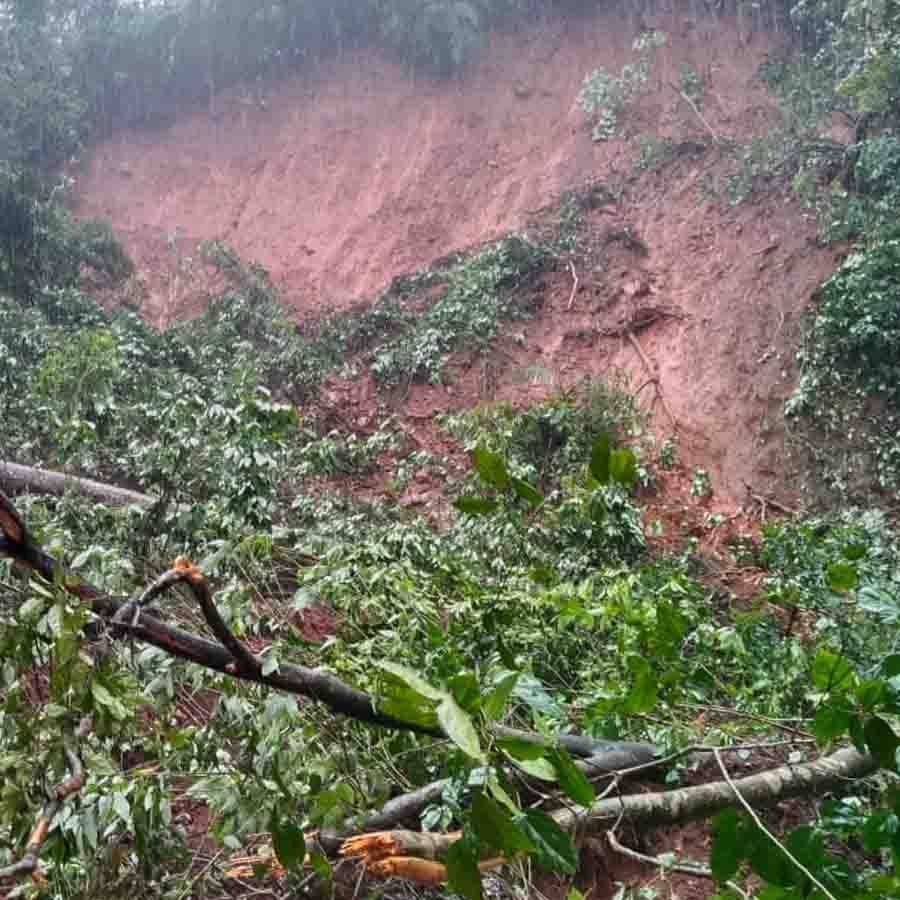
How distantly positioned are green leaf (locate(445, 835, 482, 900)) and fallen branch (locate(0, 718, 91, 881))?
93 centimetres

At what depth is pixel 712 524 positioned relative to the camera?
26.2ft

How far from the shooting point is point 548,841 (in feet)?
3.21

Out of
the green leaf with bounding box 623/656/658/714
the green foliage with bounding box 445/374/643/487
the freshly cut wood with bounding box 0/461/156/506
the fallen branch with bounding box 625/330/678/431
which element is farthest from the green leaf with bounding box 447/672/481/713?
the fallen branch with bounding box 625/330/678/431

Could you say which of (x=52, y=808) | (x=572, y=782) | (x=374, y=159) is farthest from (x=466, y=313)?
(x=572, y=782)

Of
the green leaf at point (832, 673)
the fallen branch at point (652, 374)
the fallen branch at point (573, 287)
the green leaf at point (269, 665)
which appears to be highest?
the green leaf at point (269, 665)

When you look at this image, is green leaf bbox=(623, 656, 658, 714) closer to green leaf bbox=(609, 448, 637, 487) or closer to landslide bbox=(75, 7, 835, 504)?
green leaf bbox=(609, 448, 637, 487)

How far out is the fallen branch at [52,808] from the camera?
4.68 ft

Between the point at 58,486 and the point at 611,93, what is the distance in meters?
10.9

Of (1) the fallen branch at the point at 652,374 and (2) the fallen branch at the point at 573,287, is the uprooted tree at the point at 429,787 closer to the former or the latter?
(1) the fallen branch at the point at 652,374

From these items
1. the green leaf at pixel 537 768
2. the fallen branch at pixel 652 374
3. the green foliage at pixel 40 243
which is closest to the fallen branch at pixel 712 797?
the green leaf at pixel 537 768

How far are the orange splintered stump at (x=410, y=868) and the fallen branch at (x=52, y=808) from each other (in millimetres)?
655

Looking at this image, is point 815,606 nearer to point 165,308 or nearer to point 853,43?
point 853,43

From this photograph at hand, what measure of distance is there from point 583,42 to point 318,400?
906 centimetres

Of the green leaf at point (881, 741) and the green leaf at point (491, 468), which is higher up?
the green leaf at point (491, 468)
